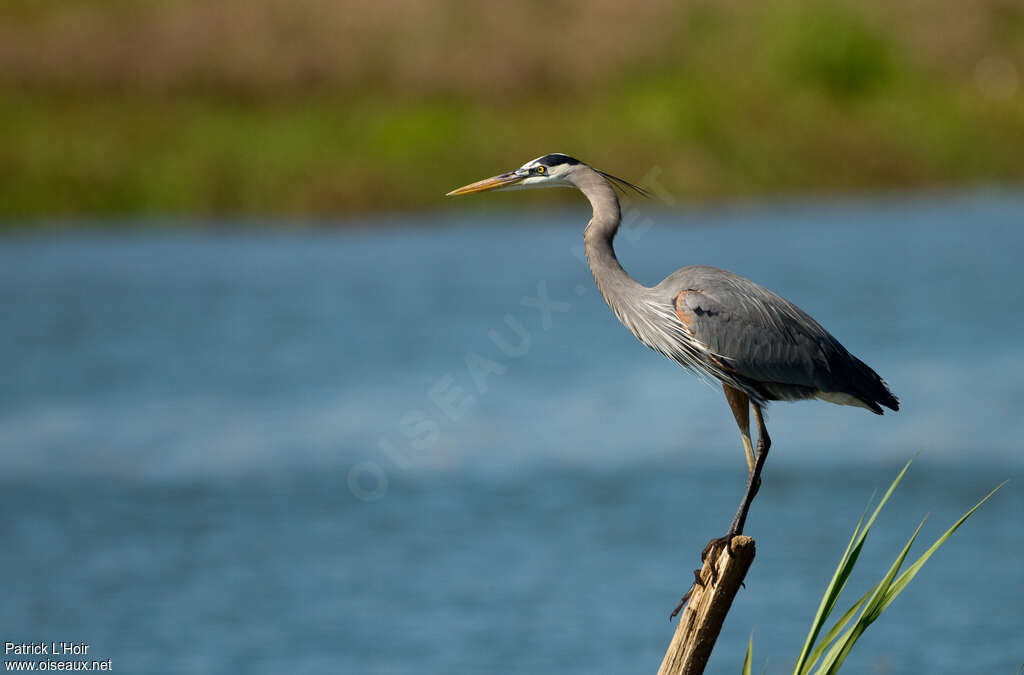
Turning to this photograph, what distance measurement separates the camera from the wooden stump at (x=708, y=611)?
5.02 m

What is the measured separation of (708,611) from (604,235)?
1.39m

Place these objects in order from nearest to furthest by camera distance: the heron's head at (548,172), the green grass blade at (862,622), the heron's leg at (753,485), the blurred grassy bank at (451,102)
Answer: the green grass blade at (862,622), the heron's leg at (753,485), the heron's head at (548,172), the blurred grassy bank at (451,102)

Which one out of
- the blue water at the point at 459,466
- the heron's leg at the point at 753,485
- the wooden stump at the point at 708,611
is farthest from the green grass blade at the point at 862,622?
the blue water at the point at 459,466

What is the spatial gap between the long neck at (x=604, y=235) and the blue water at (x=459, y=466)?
119 inches

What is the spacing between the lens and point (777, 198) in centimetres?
3047

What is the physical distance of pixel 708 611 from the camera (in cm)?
503

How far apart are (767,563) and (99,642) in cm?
459

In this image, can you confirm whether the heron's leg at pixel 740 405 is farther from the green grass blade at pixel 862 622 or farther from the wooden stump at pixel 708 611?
the green grass blade at pixel 862 622

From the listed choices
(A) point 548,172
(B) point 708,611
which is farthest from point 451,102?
(B) point 708,611

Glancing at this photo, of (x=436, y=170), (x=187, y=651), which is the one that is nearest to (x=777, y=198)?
(x=436, y=170)

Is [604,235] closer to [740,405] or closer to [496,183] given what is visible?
[496,183]

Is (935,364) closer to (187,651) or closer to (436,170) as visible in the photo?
(187,651)

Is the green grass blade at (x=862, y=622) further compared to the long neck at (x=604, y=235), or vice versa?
the long neck at (x=604, y=235)

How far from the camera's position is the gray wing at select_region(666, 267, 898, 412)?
18.3ft
